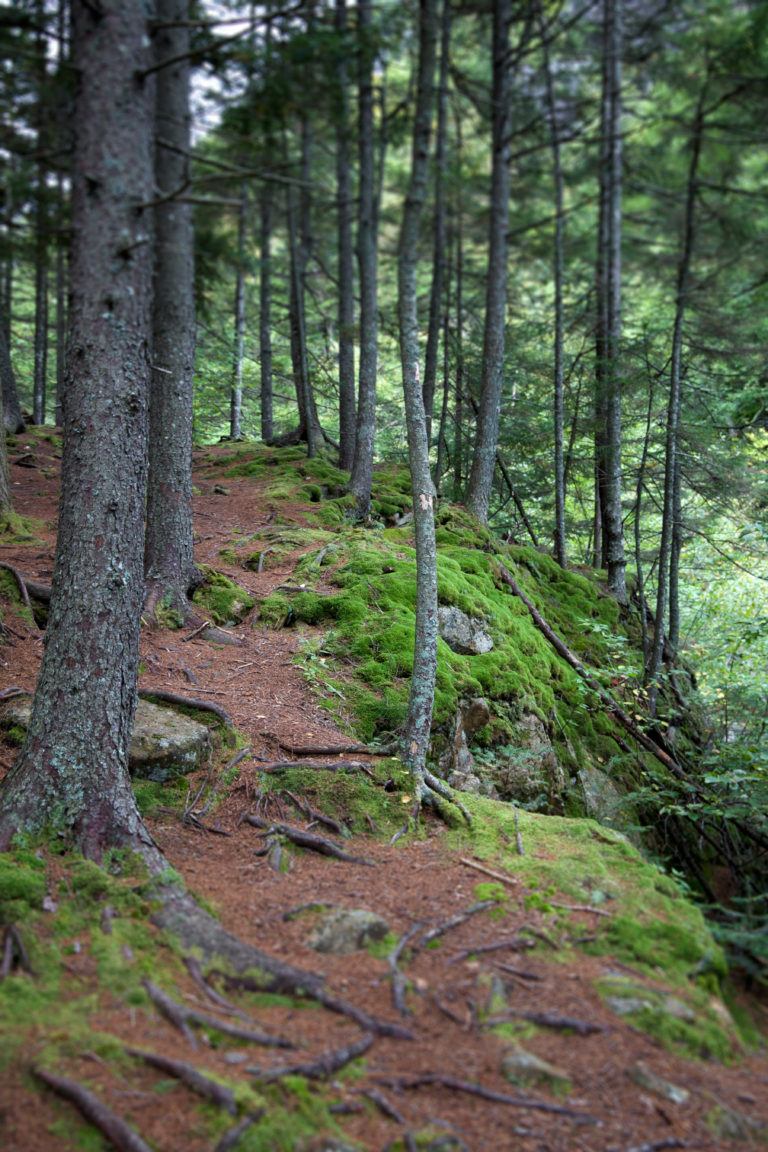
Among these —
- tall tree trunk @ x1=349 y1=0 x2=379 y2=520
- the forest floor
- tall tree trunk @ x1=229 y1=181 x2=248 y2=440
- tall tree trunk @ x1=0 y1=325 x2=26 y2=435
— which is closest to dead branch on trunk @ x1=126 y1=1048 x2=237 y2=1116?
the forest floor

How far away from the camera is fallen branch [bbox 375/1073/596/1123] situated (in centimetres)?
244

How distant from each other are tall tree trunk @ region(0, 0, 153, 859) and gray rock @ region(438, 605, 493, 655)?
15.2 ft

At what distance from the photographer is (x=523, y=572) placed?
1116cm

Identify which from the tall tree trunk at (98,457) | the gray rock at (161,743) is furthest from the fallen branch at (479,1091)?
the gray rock at (161,743)

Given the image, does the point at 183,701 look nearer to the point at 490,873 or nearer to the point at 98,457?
the point at 98,457

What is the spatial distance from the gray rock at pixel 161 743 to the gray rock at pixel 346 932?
1.79 metres

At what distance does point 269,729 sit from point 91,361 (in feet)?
10.4

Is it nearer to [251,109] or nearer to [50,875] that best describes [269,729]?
[50,875]

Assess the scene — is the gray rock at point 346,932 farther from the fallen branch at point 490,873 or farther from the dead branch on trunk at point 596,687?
the dead branch on trunk at point 596,687

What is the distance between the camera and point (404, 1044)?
2719 mm

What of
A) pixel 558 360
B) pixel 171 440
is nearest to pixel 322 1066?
pixel 171 440

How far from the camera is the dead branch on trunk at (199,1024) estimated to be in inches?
103

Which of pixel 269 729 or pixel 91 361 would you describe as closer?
pixel 91 361

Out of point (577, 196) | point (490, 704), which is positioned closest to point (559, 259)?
→ point (577, 196)
